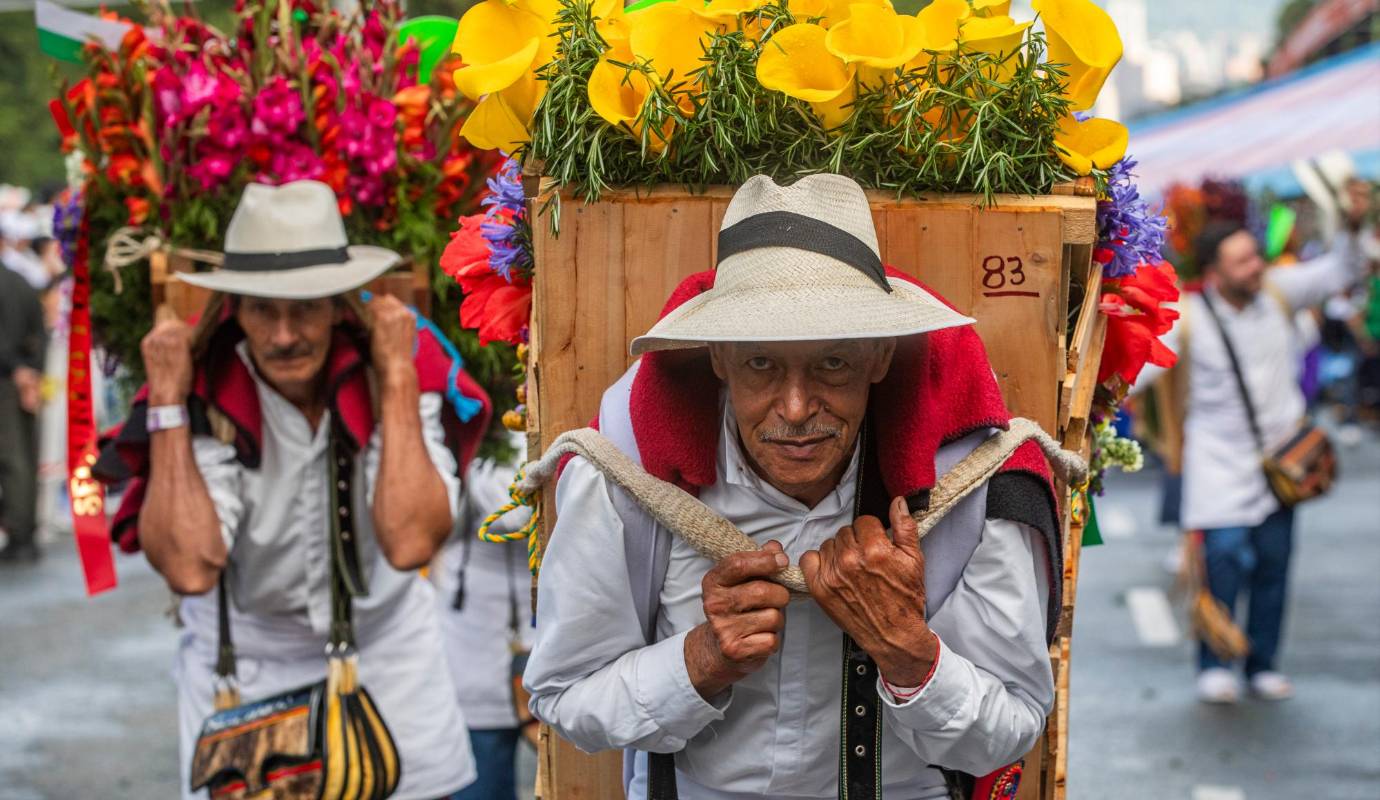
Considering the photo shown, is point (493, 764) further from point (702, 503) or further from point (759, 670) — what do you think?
point (702, 503)

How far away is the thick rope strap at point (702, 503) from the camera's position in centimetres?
271

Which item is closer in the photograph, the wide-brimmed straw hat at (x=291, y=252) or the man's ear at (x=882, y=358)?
the man's ear at (x=882, y=358)

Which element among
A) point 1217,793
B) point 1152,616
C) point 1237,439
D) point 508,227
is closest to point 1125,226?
point 508,227

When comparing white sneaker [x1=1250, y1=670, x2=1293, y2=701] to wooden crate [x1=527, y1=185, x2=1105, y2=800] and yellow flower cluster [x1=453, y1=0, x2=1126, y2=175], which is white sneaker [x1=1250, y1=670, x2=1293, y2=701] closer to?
wooden crate [x1=527, y1=185, x2=1105, y2=800]

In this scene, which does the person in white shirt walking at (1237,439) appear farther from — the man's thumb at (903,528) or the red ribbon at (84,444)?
the man's thumb at (903,528)

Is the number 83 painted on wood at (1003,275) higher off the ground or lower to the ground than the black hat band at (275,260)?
higher

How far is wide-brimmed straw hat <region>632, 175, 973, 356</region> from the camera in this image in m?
2.56

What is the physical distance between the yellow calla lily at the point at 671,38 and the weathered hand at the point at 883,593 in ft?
2.83

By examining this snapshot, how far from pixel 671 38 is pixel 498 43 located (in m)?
0.34

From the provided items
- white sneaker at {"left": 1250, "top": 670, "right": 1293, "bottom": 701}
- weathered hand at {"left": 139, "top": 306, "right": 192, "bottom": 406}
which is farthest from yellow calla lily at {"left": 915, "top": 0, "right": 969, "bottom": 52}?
white sneaker at {"left": 1250, "top": 670, "right": 1293, "bottom": 701}

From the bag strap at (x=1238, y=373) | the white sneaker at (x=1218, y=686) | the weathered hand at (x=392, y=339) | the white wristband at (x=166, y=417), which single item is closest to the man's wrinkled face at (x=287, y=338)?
the weathered hand at (x=392, y=339)

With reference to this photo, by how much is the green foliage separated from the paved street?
4.21 metres

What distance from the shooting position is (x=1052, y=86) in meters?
2.99

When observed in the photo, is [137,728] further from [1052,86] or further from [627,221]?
[1052,86]
